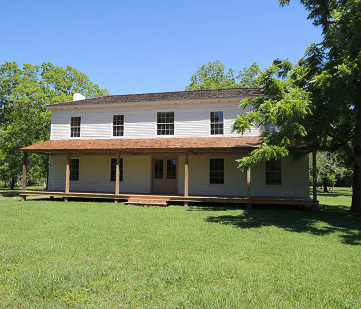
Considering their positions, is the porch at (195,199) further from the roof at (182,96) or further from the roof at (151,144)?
the roof at (182,96)

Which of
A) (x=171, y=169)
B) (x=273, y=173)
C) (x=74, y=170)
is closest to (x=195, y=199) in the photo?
(x=171, y=169)

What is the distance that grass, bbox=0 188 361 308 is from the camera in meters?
4.22

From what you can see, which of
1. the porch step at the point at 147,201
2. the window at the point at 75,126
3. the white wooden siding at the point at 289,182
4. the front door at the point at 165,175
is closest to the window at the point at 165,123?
the front door at the point at 165,175

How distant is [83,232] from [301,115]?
791cm

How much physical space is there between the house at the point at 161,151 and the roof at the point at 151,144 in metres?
0.05

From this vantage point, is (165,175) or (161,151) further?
(165,175)

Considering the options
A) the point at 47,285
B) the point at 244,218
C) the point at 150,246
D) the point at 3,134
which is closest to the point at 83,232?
the point at 150,246

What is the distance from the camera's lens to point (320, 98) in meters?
10.3

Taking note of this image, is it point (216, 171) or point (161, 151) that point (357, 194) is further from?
point (161, 151)

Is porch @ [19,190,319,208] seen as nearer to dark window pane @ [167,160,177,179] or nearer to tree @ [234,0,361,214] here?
dark window pane @ [167,160,177,179]

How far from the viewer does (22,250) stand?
21.5 feet

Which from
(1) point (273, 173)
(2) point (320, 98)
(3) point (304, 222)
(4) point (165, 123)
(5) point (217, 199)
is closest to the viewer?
(2) point (320, 98)

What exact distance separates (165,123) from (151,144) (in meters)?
2.44

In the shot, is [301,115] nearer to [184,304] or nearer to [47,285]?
[184,304]
